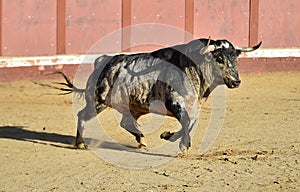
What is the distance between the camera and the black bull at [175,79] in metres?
8.72

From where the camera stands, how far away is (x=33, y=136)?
9.66 m

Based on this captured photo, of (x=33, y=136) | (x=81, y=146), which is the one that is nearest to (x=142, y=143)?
(x=81, y=146)

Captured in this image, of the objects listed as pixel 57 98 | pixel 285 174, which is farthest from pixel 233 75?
pixel 57 98

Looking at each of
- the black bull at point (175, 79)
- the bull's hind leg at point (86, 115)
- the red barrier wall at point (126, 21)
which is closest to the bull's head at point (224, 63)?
the black bull at point (175, 79)

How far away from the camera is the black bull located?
8.72 m

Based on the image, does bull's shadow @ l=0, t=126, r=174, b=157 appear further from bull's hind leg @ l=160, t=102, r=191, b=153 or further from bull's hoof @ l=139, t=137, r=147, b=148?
bull's hind leg @ l=160, t=102, r=191, b=153

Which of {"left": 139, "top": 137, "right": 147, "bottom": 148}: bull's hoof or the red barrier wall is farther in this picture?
→ the red barrier wall

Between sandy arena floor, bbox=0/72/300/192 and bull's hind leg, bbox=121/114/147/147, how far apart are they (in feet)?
0.63

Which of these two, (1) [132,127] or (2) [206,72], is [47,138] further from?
(2) [206,72]

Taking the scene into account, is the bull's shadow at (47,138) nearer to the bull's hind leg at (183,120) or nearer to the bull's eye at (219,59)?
the bull's hind leg at (183,120)

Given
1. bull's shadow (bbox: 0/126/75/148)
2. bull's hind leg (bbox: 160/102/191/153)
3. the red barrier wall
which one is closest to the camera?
bull's hind leg (bbox: 160/102/191/153)

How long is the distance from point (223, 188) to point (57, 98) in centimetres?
524

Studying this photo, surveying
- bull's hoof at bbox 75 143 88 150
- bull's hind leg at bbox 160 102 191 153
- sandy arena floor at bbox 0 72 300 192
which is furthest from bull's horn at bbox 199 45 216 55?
bull's hoof at bbox 75 143 88 150

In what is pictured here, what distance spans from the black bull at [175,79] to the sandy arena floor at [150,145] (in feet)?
1.43
